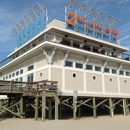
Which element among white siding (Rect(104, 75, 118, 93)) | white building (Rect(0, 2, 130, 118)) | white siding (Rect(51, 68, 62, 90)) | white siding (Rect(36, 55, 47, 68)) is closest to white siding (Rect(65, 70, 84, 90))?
white building (Rect(0, 2, 130, 118))

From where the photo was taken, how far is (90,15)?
23953 millimetres

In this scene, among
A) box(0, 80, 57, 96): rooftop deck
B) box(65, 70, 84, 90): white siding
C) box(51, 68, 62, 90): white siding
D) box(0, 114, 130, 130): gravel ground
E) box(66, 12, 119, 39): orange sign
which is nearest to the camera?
box(0, 114, 130, 130): gravel ground

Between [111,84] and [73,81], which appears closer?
[73,81]

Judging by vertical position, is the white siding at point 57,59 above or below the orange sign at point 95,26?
below

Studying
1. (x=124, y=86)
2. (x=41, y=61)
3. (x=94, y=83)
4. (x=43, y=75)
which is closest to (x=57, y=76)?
(x=43, y=75)

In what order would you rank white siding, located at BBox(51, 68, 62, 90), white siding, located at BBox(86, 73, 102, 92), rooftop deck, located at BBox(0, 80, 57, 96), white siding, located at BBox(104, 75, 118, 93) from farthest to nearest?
white siding, located at BBox(104, 75, 118, 93)
white siding, located at BBox(86, 73, 102, 92)
white siding, located at BBox(51, 68, 62, 90)
rooftop deck, located at BBox(0, 80, 57, 96)

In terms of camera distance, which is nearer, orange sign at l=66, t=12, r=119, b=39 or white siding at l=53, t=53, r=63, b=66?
white siding at l=53, t=53, r=63, b=66

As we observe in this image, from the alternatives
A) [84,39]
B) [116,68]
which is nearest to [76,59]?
[84,39]

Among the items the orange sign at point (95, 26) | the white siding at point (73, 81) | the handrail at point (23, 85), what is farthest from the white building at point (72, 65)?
the handrail at point (23, 85)

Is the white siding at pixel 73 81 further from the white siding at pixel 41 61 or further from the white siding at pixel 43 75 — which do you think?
the white siding at pixel 41 61

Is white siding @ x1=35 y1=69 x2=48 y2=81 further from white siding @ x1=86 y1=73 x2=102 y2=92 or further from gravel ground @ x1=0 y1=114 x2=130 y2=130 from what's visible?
white siding @ x1=86 y1=73 x2=102 y2=92

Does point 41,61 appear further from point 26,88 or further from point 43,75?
point 26,88

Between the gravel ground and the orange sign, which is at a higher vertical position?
the orange sign

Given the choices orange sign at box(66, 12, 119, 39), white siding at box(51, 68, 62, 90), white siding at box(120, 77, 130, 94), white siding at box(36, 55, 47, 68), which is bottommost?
white siding at box(120, 77, 130, 94)
